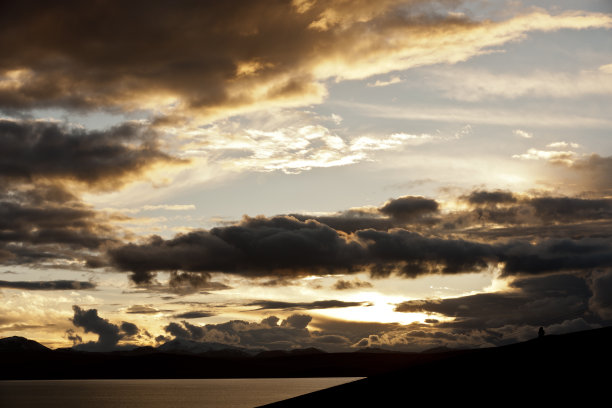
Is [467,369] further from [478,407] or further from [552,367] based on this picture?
[478,407]

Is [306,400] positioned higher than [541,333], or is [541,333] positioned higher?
[541,333]

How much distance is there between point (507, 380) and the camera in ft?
214

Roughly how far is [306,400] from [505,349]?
26.9 metres

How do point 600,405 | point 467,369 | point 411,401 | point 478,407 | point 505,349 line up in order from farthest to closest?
1. point 505,349
2. point 467,369
3. point 411,401
4. point 478,407
5. point 600,405

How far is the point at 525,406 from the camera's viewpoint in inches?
2213

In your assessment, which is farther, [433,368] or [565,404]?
[433,368]

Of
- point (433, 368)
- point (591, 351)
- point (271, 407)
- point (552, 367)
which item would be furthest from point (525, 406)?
point (271, 407)

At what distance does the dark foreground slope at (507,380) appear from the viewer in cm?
5866

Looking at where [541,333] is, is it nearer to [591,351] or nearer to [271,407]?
[591,351]

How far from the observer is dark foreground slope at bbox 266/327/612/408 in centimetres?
5866

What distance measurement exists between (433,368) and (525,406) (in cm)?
2383

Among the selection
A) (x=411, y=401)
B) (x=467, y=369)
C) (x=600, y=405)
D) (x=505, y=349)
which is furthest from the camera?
(x=505, y=349)

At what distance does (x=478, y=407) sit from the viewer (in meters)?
58.7

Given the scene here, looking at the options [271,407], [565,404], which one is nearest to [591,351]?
[565,404]
